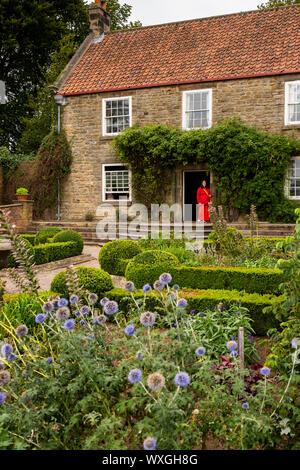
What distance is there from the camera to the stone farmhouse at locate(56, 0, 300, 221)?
564 inches

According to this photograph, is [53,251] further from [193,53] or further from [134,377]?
[193,53]

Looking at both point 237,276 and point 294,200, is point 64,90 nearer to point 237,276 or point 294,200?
point 294,200

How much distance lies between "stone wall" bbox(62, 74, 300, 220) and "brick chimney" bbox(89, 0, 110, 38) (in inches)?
157

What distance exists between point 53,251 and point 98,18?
13232mm

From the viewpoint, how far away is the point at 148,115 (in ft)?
52.4

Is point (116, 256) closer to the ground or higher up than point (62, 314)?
closer to the ground

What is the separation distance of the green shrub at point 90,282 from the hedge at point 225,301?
128 mm

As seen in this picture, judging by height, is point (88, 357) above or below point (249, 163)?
below

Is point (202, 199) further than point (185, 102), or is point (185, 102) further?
point (185, 102)

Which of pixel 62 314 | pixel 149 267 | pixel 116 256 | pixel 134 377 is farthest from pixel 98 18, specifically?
pixel 134 377

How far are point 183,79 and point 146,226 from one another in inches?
236

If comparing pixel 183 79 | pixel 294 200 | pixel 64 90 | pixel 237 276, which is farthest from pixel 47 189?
pixel 237 276

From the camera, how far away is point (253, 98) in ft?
47.3

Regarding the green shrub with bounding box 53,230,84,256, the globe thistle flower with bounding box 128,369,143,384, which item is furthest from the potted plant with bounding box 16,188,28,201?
the globe thistle flower with bounding box 128,369,143,384
